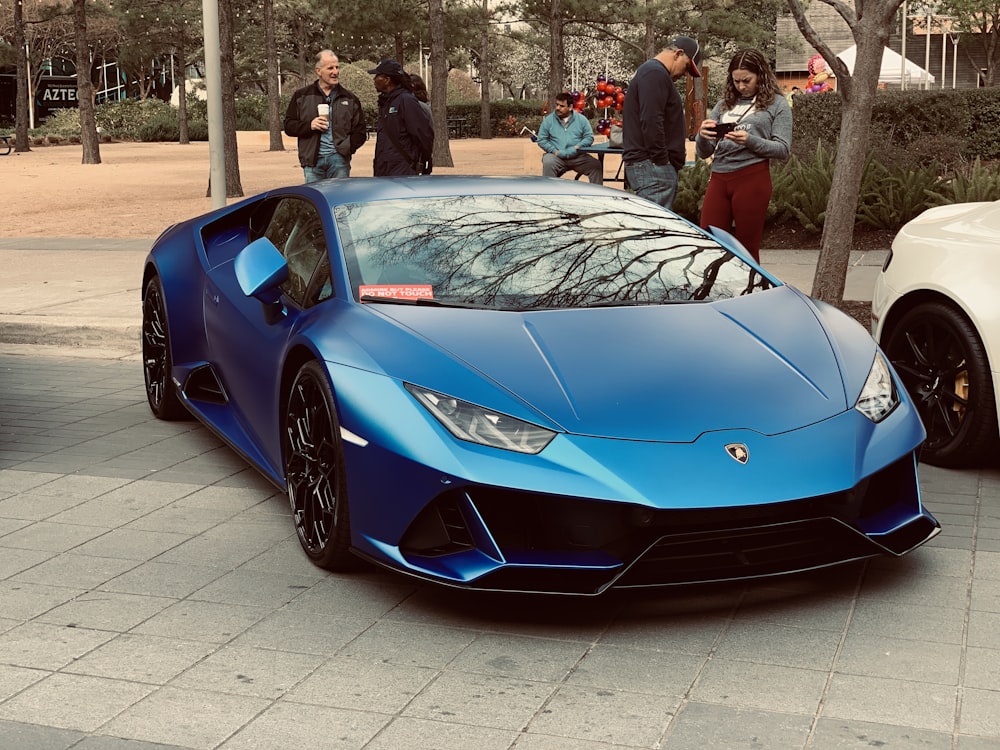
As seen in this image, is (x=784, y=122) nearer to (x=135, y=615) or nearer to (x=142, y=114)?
(x=135, y=615)

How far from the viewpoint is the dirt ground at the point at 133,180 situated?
19656 millimetres

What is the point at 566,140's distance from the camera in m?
17.6

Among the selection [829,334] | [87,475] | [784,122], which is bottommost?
[87,475]

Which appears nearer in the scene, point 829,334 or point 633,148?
point 829,334

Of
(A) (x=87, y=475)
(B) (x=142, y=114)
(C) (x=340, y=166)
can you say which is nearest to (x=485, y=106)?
(B) (x=142, y=114)

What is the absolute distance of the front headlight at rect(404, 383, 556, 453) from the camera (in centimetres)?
398

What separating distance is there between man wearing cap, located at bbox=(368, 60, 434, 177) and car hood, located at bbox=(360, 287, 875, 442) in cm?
715

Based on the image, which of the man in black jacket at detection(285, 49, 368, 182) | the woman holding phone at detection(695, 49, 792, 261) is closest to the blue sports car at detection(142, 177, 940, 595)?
the woman holding phone at detection(695, 49, 792, 261)

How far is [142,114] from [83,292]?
48.8 m

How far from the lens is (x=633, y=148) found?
9.44 m

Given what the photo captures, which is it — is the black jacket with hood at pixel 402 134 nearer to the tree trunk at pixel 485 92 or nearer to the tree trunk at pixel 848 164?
the tree trunk at pixel 848 164

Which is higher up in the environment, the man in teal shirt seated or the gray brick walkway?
the man in teal shirt seated

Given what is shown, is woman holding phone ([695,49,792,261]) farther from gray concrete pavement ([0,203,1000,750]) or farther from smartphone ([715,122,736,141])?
gray concrete pavement ([0,203,1000,750])

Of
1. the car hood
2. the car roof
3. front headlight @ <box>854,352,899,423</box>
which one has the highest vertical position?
the car roof
